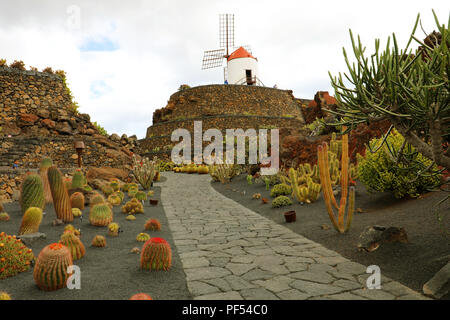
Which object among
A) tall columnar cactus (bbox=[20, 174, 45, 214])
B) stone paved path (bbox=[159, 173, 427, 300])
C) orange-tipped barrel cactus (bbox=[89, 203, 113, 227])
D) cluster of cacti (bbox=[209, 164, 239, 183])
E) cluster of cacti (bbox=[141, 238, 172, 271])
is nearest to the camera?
stone paved path (bbox=[159, 173, 427, 300])

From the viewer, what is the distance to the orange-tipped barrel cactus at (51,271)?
10.6 ft

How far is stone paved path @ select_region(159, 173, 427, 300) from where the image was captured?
321cm

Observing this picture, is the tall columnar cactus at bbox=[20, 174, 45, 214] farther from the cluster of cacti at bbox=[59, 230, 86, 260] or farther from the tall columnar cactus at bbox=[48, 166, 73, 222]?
the cluster of cacti at bbox=[59, 230, 86, 260]

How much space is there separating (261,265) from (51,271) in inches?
98.1

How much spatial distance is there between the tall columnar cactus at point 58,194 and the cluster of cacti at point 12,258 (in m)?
2.48

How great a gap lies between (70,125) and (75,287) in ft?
49.7

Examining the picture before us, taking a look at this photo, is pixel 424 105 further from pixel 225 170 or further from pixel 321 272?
pixel 225 170

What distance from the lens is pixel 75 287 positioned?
331 centimetres

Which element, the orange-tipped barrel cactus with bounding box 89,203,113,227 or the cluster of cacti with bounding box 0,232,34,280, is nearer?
the cluster of cacti with bounding box 0,232,34,280

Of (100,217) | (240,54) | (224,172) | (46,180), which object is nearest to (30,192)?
(100,217)

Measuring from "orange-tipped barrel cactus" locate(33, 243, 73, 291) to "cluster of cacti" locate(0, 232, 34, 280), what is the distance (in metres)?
0.59

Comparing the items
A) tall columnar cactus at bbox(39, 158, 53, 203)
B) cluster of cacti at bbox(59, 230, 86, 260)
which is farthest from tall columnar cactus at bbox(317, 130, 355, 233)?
tall columnar cactus at bbox(39, 158, 53, 203)

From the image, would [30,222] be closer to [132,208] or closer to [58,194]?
[58,194]
